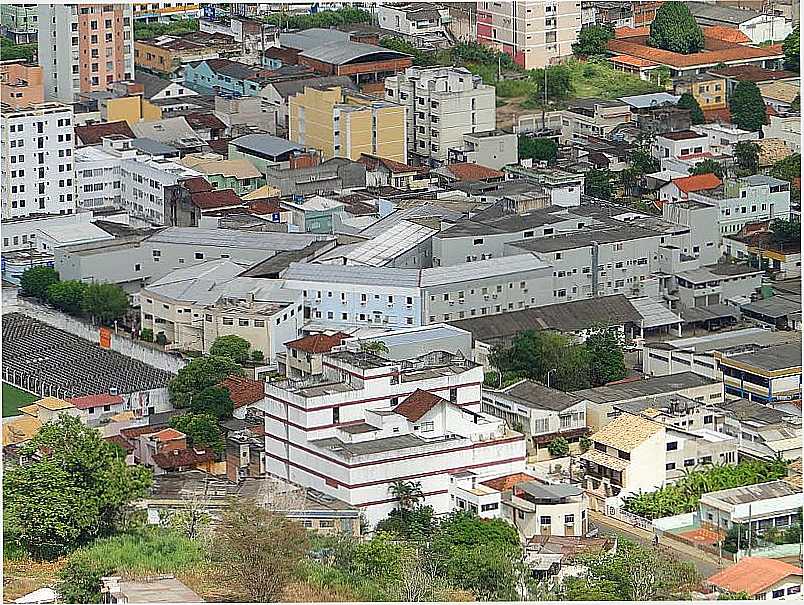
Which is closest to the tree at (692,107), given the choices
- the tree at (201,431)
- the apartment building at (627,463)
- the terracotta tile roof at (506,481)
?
the apartment building at (627,463)

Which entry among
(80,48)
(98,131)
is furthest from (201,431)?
(80,48)

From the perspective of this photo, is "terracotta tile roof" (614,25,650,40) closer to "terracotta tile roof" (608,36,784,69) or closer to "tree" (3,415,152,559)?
"terracotta tile roof" (608,36,784,69)

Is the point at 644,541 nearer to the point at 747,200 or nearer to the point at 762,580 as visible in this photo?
the point at 762,580

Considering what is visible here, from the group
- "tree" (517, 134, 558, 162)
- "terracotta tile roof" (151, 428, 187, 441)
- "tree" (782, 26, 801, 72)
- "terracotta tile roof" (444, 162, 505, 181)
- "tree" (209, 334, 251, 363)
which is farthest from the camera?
"tree" (782, 26, 801, 72)

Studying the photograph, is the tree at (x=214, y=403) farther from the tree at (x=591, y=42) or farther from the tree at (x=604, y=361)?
the tree at (x=591, y=42)

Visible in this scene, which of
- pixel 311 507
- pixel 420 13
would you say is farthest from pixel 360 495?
pixel 420 13

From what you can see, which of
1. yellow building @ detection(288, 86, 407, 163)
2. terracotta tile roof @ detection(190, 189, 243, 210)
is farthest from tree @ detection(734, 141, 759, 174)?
terracotta tile roof @ detection(190, 189, 243, 210)
